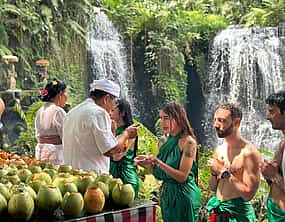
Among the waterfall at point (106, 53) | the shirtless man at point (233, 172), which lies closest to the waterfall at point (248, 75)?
the waterfall at point (106, 53)

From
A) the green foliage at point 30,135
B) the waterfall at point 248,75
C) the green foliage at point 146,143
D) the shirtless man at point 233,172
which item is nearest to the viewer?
the shirtless man at point 233,172

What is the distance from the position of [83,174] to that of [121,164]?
1439mm

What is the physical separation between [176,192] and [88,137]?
2.17 ft

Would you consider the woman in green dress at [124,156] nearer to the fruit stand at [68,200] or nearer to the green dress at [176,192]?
the green dress at [176,192]

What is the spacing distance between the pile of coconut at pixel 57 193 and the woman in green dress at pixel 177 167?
38.7 inches

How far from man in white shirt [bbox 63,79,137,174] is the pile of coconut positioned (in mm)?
649

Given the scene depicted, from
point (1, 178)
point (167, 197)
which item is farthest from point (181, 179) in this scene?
point (1, 178)

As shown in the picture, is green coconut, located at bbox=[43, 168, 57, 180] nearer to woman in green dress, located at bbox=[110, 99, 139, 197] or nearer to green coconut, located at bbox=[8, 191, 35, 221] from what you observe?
green coconut, located at bbox=[8, 191, 35, 221]

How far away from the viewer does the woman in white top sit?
12.6 ft

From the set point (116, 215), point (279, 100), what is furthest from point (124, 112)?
point (116, 215)

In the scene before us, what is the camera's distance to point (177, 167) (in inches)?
124

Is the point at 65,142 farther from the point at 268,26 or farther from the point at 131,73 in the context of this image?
the point at 268,26

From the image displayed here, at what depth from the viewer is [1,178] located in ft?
7.02

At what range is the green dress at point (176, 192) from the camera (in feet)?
10.4
